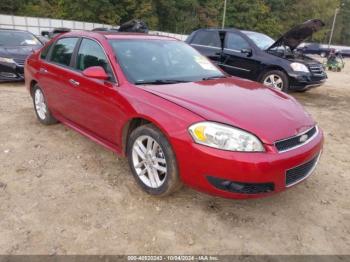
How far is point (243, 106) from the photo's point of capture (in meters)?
3.01

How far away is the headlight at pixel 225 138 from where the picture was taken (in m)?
2.61

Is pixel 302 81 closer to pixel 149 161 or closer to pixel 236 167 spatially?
pixel 149 161

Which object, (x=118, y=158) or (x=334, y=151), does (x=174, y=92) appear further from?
(x=334, y=151)

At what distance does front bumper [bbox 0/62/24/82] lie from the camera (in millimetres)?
8305

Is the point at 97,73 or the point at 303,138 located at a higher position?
the point at 97,73

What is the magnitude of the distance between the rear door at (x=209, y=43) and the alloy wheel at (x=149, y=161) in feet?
19.0

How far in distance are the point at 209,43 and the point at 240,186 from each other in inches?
268

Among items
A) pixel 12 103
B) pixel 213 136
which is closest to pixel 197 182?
pixel 213 136

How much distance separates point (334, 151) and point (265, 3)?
5899 cm

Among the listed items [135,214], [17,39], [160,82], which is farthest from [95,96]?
[17,39]

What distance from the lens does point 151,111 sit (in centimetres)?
299

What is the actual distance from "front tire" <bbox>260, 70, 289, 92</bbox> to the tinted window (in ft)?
15.9

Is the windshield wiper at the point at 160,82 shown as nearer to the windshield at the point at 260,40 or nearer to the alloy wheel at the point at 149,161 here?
the alloy wheel at the point at 149,161

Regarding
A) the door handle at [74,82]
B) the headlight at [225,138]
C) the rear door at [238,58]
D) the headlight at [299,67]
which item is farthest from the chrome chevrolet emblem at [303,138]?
the rear door at [238,58]
